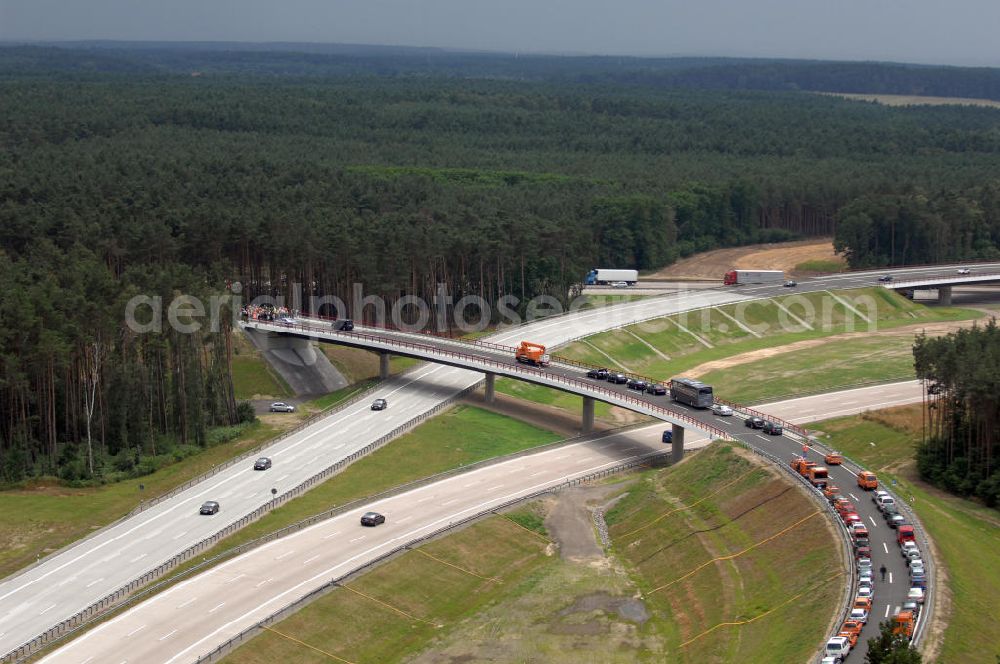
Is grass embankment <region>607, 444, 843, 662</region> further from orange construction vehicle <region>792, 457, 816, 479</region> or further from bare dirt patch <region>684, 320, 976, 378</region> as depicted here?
bare dirt patch <region>684, 320, 976, 378</region>

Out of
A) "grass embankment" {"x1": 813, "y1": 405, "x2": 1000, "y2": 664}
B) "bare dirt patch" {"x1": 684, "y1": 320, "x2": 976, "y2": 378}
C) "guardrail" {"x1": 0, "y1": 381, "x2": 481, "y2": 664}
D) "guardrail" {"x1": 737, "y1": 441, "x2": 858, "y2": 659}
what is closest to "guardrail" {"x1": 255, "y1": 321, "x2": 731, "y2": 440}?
"guardrail" {"x1": 737, "y1": 441, "x2": 858, "y2": 659}

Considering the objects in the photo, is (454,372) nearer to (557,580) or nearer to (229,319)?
(229,319)

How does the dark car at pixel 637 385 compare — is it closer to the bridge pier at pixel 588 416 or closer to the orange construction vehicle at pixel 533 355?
the bridge pier at pixel 588 416

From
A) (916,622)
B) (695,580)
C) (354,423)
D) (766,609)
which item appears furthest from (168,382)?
(916,622)

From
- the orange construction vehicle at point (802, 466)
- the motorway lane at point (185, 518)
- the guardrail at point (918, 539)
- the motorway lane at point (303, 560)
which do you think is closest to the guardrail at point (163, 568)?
the motorway lane at point (185, 518)

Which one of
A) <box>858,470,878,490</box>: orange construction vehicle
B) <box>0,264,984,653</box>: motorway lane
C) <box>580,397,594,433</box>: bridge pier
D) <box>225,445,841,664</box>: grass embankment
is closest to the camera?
<box>225,445,841,664</box>: grass embankment
